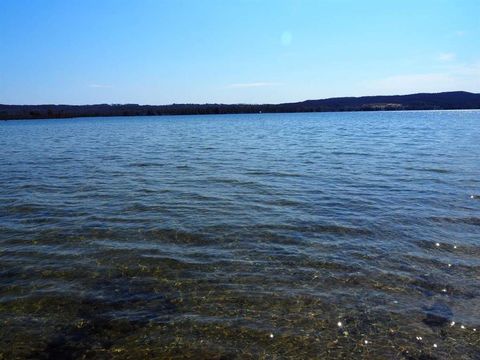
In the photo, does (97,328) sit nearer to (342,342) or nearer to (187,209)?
(342,342)

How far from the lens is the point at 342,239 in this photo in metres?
12.0

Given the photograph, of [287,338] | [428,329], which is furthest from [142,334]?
[428,329]

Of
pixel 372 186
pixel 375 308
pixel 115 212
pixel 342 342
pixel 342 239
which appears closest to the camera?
pixel 342 342

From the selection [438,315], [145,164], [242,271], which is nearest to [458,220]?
[438,315]

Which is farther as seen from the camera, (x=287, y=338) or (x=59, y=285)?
(x=59, y=285)

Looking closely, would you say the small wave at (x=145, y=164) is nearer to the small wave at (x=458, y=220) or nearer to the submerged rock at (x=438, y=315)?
the small wave at (x=458, y=220)

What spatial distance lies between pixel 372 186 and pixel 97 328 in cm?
1557

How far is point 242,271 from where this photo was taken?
9812mm

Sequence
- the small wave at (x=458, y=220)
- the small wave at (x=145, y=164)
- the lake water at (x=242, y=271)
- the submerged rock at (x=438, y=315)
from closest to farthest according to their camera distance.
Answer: the lake water at (x=242, y=271) < the submerged rock at (x=438, y=315) < the small wave at (x=458, y=220) < the small wave at (x=145, y=164)

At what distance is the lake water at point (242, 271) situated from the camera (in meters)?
7.02

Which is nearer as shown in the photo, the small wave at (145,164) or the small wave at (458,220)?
the small wave at (458,220)

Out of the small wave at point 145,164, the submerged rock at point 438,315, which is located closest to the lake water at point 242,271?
the submerged rock at point 438,315

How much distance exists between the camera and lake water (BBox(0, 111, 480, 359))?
23.0 feet

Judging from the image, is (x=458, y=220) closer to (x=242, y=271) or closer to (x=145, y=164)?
(x=242, y=271)
